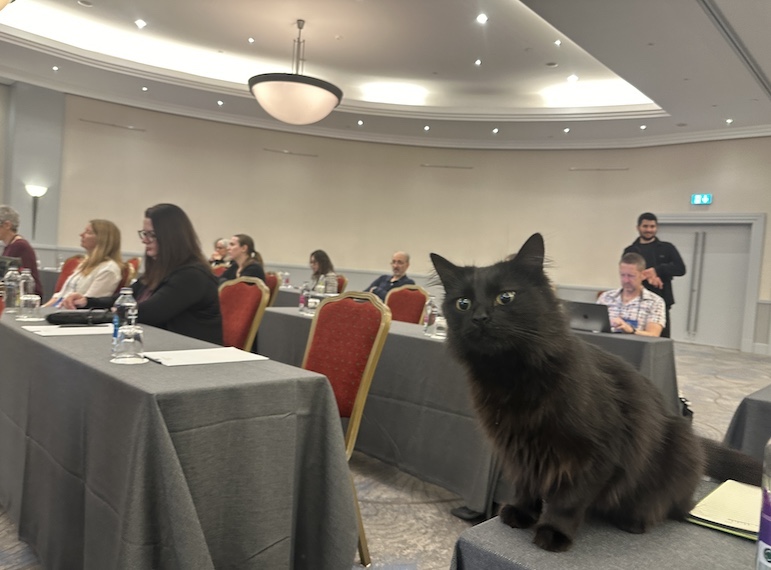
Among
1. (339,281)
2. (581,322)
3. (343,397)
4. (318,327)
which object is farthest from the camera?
(339,281)

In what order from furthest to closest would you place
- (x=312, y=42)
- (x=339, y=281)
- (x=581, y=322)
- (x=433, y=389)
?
(x=312, y=42)
(x=339, y=281)
(x=581, y=322)
(x=433, y=389)

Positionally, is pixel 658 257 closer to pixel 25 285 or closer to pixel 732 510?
pixel 732 510

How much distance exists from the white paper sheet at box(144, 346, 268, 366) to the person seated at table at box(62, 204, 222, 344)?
727 millimetres

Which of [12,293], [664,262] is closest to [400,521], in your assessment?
[12,293]

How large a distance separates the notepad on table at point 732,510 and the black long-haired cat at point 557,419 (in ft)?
0.12

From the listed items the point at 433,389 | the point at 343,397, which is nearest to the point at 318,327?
Result: the point at 343,397

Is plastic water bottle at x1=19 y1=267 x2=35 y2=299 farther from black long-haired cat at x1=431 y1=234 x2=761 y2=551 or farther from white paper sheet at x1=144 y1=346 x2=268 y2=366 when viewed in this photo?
black long-haired cat at x1=431 y1=234 x2=761 y2=551

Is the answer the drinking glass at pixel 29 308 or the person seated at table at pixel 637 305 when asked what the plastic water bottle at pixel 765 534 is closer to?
the drinking glass at pixel 29 308

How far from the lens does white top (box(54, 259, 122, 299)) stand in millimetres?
3297

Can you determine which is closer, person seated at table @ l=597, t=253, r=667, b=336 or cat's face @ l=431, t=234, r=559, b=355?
cat's face @ l=431, t=234, r=559, b=355

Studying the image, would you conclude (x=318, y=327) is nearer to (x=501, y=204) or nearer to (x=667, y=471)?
(x=667, y=471)

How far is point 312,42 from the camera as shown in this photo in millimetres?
7559

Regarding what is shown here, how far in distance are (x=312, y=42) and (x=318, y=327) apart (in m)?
6.27

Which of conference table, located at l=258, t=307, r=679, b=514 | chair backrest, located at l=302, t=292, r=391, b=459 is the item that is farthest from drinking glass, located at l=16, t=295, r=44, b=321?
conference table, located at l=258, t=307, r=679, b=514
